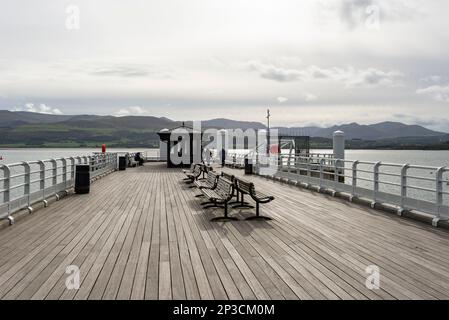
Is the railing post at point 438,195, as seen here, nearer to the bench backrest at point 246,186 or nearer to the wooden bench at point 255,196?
the wooden bench at point 255,196

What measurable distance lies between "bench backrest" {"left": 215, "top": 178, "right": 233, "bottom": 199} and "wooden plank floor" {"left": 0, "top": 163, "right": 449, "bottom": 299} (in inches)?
20.9

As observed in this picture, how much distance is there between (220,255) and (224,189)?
11.5 feet

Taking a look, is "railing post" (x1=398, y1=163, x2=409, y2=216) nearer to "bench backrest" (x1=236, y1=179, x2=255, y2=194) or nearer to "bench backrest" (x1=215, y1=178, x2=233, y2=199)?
"bench backrest" (x1=236, y1=179, x2=255, y2=194)

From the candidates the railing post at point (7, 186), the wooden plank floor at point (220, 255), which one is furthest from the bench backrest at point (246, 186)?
the railing post at point (7, 186)

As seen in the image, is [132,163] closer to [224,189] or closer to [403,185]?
[224,189]

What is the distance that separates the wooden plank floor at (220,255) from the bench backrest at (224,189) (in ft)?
1.74

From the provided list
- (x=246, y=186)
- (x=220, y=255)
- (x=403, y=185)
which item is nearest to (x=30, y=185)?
(x=246, y=186)

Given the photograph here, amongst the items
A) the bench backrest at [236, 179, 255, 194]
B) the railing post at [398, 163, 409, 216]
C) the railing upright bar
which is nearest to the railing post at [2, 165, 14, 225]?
the railing upright bar

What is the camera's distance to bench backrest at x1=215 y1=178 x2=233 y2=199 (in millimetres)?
8664

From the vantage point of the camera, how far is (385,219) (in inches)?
337

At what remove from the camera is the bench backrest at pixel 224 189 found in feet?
28.4
